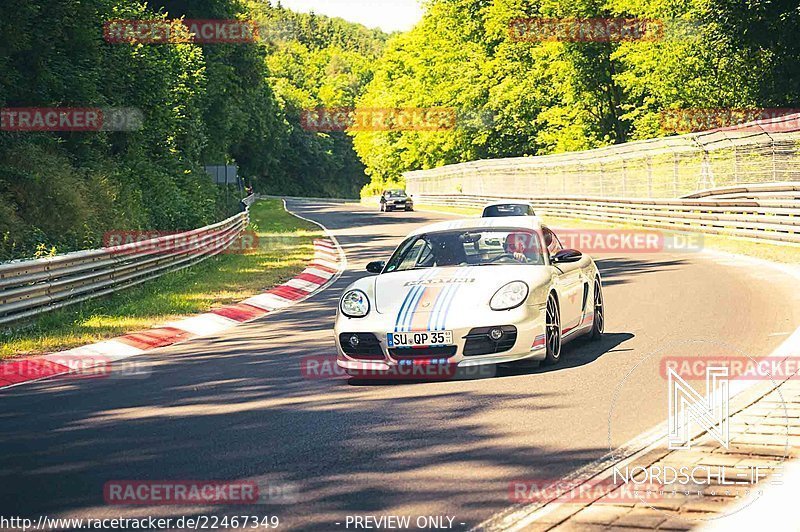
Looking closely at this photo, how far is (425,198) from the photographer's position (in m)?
80.6

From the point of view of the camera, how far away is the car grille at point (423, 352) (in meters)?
9.30

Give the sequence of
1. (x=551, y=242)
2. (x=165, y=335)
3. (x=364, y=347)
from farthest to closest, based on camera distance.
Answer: (x=165, y=335) → (x=551, y=242) → (x=364, y=347)

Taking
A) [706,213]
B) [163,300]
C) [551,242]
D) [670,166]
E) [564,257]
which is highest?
[670,166]

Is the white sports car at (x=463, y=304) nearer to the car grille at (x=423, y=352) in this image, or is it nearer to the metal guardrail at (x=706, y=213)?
the car grille at (x=423, y=352)

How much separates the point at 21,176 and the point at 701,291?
44.6 feet

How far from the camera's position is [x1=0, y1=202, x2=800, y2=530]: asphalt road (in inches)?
234

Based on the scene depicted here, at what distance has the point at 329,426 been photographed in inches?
307

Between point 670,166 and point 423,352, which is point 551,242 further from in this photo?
point 670,166
